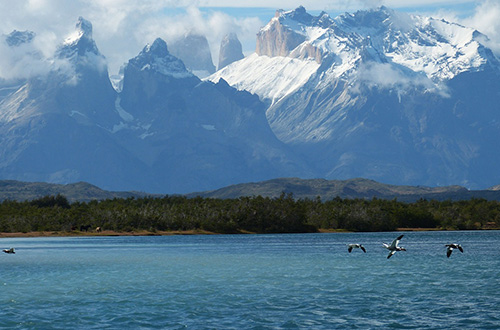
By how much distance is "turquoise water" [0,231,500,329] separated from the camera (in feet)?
214

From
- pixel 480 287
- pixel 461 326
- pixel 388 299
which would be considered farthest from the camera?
Result: pixel 480 287

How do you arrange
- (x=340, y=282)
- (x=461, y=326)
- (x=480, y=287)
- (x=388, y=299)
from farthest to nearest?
(x=340, y=282), (x=480, y=287), (x=388, y=299), (x=461, y=326)

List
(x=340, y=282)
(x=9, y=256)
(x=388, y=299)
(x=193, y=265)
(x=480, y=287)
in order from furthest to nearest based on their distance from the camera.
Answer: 1. (x=9, y=256)
2. (x=193, y=265)
3. (x=340, y=282)
4. (x=480, y=287)
5. (x=388, y=299)

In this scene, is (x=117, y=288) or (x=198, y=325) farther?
(x=117, y=288)

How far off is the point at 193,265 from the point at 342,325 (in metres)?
58.5

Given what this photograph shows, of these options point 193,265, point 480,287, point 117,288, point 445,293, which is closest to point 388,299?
point 445,293

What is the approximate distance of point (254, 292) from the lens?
82875mm

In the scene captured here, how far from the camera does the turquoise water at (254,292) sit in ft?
214

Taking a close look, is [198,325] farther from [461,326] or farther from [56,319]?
[461,326]

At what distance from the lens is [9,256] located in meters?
144

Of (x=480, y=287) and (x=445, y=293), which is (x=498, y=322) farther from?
(x=480, y=287)

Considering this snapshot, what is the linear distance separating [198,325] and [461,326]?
59.4 feet

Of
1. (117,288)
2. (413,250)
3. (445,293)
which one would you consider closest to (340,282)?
(445,293)

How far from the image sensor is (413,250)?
152125mm
